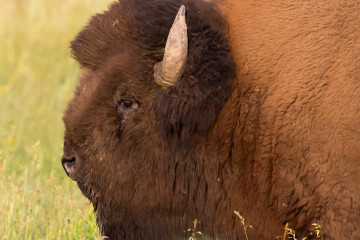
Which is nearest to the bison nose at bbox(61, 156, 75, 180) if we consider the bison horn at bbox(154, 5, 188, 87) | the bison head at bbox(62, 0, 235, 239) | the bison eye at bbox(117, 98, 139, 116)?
the bison head at bbox(62, 0, 235, 239)

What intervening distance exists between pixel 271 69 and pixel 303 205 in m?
0.75

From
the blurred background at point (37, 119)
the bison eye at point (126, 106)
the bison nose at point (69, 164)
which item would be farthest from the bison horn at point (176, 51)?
the blurred background at point (37, 119)

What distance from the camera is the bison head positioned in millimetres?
3502

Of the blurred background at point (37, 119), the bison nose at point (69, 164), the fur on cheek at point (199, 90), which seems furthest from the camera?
the blurred background at point (37, 119)

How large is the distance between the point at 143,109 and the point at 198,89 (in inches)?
14.3

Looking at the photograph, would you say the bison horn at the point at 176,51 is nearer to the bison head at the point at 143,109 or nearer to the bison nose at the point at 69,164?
the bison head at the point at 143,109

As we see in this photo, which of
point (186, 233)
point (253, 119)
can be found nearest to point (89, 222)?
point (186, 233)

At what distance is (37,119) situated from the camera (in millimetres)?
7566

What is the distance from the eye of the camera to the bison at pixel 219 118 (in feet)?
A: 10.9

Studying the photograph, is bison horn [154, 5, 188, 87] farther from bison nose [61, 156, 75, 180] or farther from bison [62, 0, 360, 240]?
bison nose [61, 156, 75, 180]

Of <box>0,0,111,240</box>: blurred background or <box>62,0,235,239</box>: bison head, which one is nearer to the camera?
<box>62,0,235,239</box>: bison head

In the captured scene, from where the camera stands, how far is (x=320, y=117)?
3301mm

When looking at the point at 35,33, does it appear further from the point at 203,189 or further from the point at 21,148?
the point at 203,189

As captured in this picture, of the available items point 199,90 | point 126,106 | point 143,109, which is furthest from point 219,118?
point 126,106
